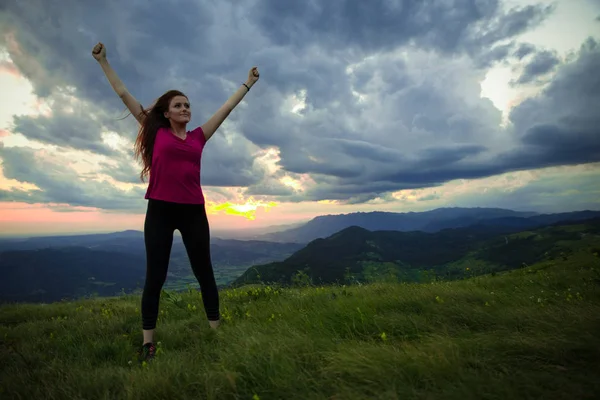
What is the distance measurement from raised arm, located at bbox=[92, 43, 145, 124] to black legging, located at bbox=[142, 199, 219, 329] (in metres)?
1.50

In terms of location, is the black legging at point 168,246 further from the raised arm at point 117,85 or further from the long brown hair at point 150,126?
the raised arm at point 117,85

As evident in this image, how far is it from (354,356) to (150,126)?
401cm

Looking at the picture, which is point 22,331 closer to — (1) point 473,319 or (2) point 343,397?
(2) point 343,397

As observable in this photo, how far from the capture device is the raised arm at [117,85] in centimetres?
462

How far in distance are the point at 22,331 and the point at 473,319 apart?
723 centimetres

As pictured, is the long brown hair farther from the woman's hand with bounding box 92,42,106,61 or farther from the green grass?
the green grass

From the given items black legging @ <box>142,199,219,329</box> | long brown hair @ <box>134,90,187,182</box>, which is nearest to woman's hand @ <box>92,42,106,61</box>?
long brown hair @ <box>134,90,187,182</box>

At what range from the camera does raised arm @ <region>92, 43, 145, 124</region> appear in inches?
182

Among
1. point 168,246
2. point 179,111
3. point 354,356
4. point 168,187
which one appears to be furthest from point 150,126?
point 354,356

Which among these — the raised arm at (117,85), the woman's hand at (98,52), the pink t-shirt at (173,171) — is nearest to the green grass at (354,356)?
the pink t-shirt at (173,171)

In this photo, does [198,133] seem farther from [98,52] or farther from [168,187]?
[98,52]

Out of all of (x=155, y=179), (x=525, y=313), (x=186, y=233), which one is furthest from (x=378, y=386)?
(x=155, y=179)

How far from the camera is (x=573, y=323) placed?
2846 mm

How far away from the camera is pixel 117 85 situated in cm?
463
